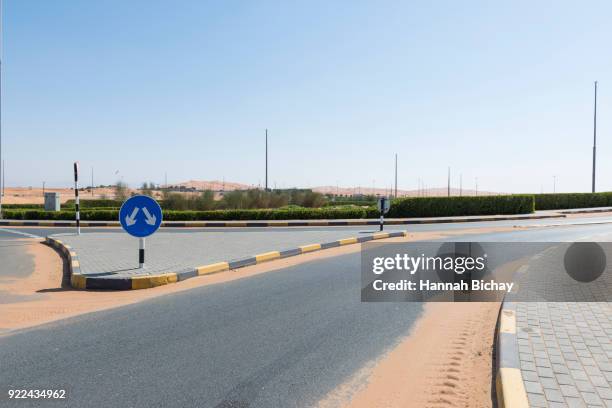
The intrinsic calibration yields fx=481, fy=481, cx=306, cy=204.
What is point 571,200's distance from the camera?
120ft

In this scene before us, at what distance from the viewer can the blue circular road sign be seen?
28.8ft

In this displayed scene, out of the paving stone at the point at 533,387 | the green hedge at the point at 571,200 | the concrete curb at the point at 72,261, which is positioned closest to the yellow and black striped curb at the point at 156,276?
the concrete curb at the point at 72,261

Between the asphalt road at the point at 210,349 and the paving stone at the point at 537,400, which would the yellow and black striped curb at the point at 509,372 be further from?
the asphalt road at the point at 210,349

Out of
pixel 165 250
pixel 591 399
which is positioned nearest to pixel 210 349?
pixel 591 399

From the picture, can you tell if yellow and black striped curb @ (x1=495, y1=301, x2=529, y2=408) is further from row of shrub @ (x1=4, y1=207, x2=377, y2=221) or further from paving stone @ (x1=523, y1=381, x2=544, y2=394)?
row of shrub @ (x1=4, y1=207, x2=377, y2=221)

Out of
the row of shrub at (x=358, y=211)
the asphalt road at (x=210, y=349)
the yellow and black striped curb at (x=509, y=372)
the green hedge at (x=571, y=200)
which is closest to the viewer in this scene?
the yellow and black striped curb at (x=509, y=372)

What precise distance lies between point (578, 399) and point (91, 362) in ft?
13.4

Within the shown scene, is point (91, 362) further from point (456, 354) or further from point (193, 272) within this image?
point (193, 272)

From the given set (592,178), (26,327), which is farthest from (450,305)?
(592,178)

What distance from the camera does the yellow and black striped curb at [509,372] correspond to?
3.51 meters

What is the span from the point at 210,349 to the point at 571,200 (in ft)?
125

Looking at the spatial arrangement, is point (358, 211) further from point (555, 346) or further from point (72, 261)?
point (555, 346)

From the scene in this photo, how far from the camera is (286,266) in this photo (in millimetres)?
9984

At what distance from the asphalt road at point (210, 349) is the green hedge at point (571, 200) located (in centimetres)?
3305
